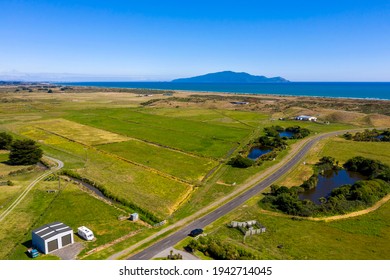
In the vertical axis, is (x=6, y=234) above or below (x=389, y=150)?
below

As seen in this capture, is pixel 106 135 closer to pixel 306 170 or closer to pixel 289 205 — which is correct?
pixel 306 170

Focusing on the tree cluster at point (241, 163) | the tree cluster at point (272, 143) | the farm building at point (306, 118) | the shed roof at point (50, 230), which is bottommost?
the shed roof at point (50, 230)

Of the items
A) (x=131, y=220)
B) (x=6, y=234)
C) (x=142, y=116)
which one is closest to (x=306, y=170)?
(x=131, y=220)

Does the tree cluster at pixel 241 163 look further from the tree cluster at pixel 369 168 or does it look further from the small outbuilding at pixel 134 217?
the small outbuilding at pixel 134 217

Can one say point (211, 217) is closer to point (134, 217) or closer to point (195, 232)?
point (195, 232)

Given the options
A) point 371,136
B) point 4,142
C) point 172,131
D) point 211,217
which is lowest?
point 211,217

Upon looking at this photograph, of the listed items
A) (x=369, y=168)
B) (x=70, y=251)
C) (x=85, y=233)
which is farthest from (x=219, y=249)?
(x=369, y=168)

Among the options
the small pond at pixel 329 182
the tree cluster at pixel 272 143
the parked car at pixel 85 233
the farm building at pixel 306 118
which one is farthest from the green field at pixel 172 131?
the parked car at pixel 85 233
